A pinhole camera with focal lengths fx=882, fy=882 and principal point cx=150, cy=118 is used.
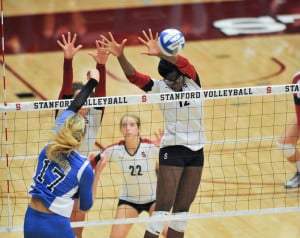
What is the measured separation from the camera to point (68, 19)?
805 inches

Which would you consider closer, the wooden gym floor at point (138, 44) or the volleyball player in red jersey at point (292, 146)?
the volleyball player in red jersey at point (292, 146)

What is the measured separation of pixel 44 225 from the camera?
27.9ft

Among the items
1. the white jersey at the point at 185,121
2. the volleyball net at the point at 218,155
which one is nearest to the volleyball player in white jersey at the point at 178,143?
the white jersey at the point at 185,121

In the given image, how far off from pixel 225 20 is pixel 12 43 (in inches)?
196

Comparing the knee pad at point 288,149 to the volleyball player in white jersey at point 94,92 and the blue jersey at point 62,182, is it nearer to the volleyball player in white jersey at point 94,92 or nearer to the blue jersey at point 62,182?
the volleyball player in white jersey at point 94,92

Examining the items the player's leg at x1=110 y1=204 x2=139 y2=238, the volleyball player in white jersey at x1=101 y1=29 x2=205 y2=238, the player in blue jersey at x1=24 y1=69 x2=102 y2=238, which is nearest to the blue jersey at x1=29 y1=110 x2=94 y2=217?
the player in blue jersey at x1=24 y1=69 x2=102 y2=238

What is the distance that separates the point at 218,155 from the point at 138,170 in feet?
9.18

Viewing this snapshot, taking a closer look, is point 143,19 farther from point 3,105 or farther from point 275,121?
point 3,105

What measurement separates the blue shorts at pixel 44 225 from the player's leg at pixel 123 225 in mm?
2547

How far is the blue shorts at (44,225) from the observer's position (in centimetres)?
852

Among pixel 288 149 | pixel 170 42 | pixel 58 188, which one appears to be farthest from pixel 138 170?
pixel 58 188

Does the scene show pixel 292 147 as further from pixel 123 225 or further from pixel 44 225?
pixel 44 225

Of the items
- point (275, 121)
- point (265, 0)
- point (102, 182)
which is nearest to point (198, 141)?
point (102, 182)

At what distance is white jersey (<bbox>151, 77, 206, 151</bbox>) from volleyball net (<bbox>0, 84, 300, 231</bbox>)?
19 centimetres
